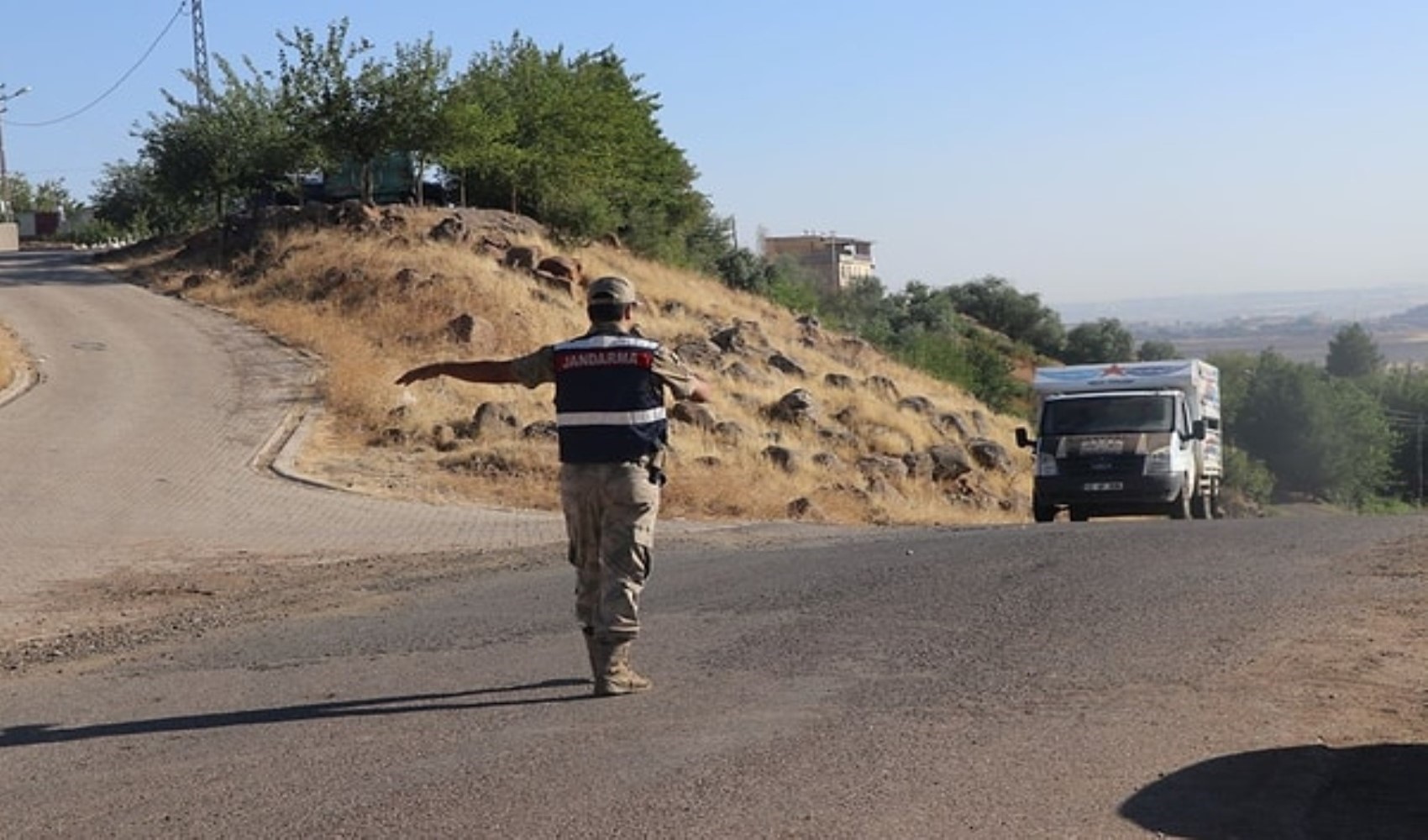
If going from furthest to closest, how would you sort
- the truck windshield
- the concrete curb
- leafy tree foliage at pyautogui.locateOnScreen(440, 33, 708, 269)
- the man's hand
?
leafy tree foliage at pyautogui.locateOnScreen(440, 33, 708, 269)
the concrete curb
the truck windshield
the man's hand

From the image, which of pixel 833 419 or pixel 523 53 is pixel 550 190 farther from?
pixel 833 419

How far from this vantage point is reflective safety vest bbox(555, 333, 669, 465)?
328 inches

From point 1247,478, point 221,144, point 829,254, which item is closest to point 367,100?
point 221,144

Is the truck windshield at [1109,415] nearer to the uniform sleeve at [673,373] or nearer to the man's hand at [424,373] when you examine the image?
the man's hand at [424,373]

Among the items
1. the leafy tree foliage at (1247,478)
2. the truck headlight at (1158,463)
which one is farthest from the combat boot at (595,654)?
the leafy tree foliage at (1247,478)

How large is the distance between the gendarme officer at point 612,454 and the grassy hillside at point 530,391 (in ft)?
51.0

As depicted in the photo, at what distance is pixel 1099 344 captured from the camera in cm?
8488

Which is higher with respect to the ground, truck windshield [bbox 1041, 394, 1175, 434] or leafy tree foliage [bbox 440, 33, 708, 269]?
leafy tree foliage [bbox 440, 33, 708, 269]

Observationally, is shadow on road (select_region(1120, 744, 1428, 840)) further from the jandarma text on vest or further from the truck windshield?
the truck windshield

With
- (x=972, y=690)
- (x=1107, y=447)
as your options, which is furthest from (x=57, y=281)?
(x=972, y=690)

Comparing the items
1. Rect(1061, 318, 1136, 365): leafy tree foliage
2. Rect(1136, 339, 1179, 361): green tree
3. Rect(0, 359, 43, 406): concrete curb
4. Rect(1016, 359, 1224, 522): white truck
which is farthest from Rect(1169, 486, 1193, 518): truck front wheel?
Rect(1136, 339, 1179, 361): green tree

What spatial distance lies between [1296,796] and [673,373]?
350 centimetres

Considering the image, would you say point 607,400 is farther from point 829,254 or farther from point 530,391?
point 829,254

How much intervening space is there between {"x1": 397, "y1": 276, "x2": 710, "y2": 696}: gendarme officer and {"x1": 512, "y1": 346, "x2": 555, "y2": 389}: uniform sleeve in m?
0.02
